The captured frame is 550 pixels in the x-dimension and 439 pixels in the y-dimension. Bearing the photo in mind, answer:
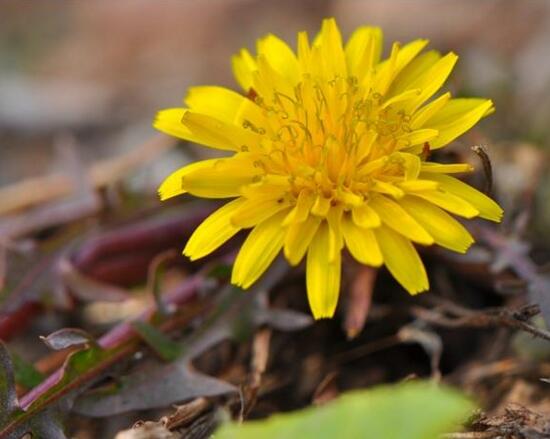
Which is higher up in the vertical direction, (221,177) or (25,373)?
(221,177)

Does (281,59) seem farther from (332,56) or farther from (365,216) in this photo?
(365,216)

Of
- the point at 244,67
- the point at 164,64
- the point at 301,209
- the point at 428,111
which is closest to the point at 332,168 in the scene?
the point at 301,209

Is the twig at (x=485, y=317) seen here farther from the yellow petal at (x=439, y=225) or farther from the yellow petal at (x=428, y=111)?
the yellow petal at (x=428, y=111)

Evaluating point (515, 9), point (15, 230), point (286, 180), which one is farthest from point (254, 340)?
point (515, 9)

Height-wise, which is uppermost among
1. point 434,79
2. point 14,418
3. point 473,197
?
point 434,79

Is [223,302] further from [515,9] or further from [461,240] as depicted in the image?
[515,9]

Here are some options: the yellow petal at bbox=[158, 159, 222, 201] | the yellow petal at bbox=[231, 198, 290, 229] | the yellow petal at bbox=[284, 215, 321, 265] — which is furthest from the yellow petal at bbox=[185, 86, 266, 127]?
the yellow petal at bbox=[284, 215, 321, 265]

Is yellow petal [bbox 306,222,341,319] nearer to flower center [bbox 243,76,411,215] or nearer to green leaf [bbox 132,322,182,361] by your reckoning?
flower center [bbox 243,76,411,215]
